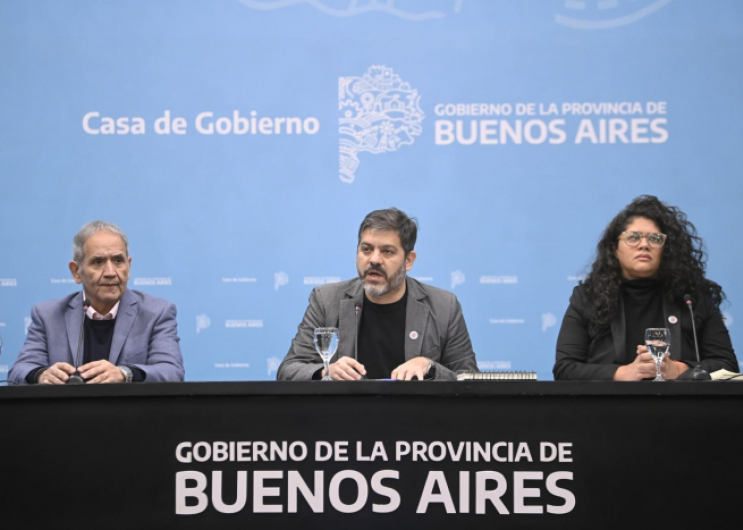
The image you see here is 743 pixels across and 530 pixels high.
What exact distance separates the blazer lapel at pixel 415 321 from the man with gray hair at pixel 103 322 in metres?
0.87

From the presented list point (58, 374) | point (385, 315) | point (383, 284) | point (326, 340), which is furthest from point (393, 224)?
point (58, 374)

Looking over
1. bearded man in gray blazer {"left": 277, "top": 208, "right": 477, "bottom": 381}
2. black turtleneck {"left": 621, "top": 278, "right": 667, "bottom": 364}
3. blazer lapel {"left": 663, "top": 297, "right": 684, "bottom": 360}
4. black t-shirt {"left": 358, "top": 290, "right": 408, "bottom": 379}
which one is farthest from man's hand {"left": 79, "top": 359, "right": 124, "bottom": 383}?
blazer lapel {"left": 663, "top": 297, "right": 684, "bottom": 360}

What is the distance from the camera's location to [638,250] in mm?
2959

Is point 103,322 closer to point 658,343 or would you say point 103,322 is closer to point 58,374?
point 58,374

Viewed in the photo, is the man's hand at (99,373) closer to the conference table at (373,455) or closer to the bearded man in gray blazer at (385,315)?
the conference table at (373,455)

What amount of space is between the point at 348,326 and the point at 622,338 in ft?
3.41

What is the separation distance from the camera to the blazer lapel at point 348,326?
306 cm

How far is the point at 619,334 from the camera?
294cm

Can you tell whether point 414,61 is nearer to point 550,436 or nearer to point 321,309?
point 321,309

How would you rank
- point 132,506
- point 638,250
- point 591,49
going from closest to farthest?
point 132,506 < point 638,250 < point 591,49

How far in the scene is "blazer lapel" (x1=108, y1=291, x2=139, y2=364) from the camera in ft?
9.47

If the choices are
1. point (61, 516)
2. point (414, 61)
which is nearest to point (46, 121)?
point (414, 61)

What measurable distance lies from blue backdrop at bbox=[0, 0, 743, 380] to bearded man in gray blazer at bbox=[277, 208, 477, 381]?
881mm

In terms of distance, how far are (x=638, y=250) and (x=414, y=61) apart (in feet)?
5.35
